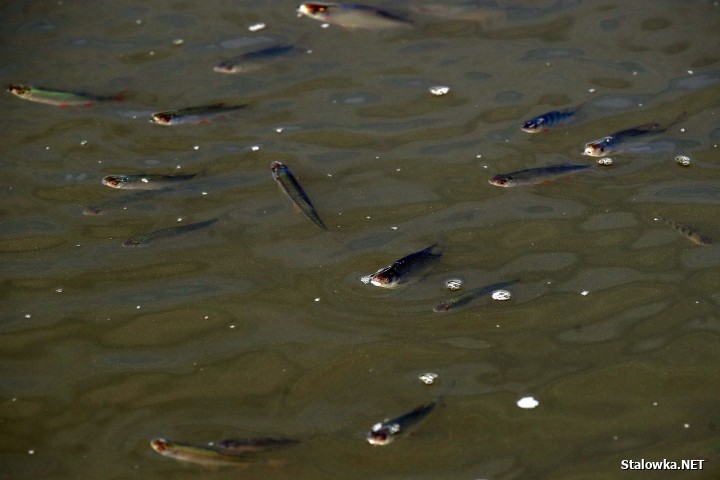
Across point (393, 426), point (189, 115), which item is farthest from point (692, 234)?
point (189, 115)

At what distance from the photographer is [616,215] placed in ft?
15.5

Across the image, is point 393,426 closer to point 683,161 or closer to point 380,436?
point 380,436

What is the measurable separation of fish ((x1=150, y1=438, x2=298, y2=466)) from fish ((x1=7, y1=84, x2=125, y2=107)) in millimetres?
3066

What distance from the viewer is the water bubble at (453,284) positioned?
4.34 m

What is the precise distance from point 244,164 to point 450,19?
2276 mm

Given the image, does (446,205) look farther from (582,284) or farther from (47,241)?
(47,241)

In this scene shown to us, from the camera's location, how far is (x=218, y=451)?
140 inches

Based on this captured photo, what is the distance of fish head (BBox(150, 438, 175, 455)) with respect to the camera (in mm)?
3559

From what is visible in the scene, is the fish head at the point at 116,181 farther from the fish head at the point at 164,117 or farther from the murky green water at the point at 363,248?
the fish head at the point at 164,117

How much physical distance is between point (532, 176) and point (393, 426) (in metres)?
1.92

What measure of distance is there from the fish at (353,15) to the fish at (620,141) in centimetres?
209

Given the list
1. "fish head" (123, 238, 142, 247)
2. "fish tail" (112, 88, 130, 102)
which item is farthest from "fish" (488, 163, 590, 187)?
"fish tail" (112, 88, 130, 102)

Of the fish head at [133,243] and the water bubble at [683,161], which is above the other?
the water bubble at [683,161]

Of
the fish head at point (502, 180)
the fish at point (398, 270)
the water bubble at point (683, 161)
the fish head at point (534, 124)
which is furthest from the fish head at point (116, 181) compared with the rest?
the water bubble at point (683, 161)
